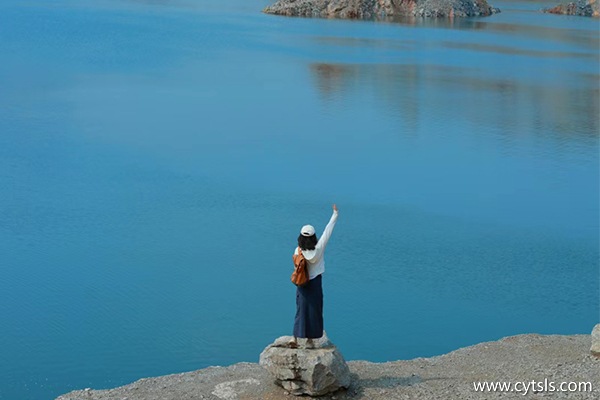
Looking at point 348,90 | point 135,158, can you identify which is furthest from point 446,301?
point 348,90

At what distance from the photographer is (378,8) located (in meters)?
46.4

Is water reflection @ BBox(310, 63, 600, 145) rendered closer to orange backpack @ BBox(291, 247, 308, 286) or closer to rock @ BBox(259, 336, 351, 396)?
orange backpack @ BBox(291, 247, 308, 286)

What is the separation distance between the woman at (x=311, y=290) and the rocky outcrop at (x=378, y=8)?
3854 centimetres

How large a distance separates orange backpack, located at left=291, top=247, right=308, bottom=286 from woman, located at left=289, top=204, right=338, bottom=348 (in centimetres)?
3

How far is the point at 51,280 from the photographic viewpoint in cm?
1084

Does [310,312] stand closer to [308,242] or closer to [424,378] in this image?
[308,242]

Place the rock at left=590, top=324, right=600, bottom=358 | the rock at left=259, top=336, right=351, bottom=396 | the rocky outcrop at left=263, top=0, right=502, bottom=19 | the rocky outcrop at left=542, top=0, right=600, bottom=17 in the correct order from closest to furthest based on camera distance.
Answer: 1. the rock at left=259, top=336, right=351, bottom=396
2. the rock at left=590, top=324, right=600, bottom=358
3. the rocky outcrop at left=263, top=0, right=502, bottom=19
4. the rocky outcrop at left=542, top=0, right=600, bottom=17

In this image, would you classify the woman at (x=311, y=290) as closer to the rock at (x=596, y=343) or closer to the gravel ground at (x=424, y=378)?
the gravel ground at (x=424, y=378)

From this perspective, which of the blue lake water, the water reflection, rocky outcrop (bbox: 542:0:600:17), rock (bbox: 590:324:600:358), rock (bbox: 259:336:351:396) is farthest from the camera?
rocky outcrop (bbox: 542:0:600:17)

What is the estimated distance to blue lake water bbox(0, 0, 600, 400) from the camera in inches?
383

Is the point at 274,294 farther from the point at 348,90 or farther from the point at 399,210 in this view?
the point at 348,90

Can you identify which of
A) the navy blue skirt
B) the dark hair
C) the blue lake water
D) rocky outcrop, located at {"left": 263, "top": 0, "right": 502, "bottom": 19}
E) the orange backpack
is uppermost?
rocky outcrop, located at {"left": 263, "top": 0, "right": 502, "bottom": 19}

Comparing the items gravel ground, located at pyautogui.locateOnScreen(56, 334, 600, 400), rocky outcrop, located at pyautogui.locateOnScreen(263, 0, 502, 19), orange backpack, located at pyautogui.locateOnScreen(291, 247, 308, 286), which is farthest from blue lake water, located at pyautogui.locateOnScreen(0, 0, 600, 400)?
rocky outcrop, located at pyautogui.locateOnScreen(263, 0, 502, 19)

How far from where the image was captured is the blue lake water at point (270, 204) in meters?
9.73
